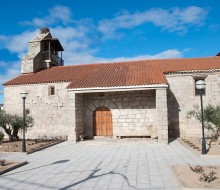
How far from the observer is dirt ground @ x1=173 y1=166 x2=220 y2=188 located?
5917 mm

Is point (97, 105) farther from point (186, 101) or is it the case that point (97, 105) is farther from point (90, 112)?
point (186, 101)

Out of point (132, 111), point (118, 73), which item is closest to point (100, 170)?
point (132, 111)

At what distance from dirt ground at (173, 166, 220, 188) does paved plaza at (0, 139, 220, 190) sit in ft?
0.73

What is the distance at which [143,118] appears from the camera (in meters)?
16.1

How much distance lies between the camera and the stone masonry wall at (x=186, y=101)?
16.2m

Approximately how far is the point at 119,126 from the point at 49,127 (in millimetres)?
5794

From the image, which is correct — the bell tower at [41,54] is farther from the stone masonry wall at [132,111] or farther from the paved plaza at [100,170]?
the paved plaza at [100,170]

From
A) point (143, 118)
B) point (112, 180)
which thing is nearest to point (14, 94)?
point (143, 118)

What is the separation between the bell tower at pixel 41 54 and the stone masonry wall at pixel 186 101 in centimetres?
1247

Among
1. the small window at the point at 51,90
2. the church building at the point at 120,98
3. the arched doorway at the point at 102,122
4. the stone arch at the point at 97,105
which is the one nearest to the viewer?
the church building at the point at 120,98

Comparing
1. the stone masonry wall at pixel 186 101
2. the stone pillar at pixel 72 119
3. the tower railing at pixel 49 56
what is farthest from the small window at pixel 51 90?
the stone masonry wall at pixel 186 101

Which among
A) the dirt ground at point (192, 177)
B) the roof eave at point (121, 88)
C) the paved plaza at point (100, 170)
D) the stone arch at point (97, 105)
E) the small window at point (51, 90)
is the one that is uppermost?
the small window at point (51, 90)

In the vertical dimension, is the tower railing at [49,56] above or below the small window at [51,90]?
above

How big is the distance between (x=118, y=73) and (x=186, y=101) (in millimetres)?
5199
